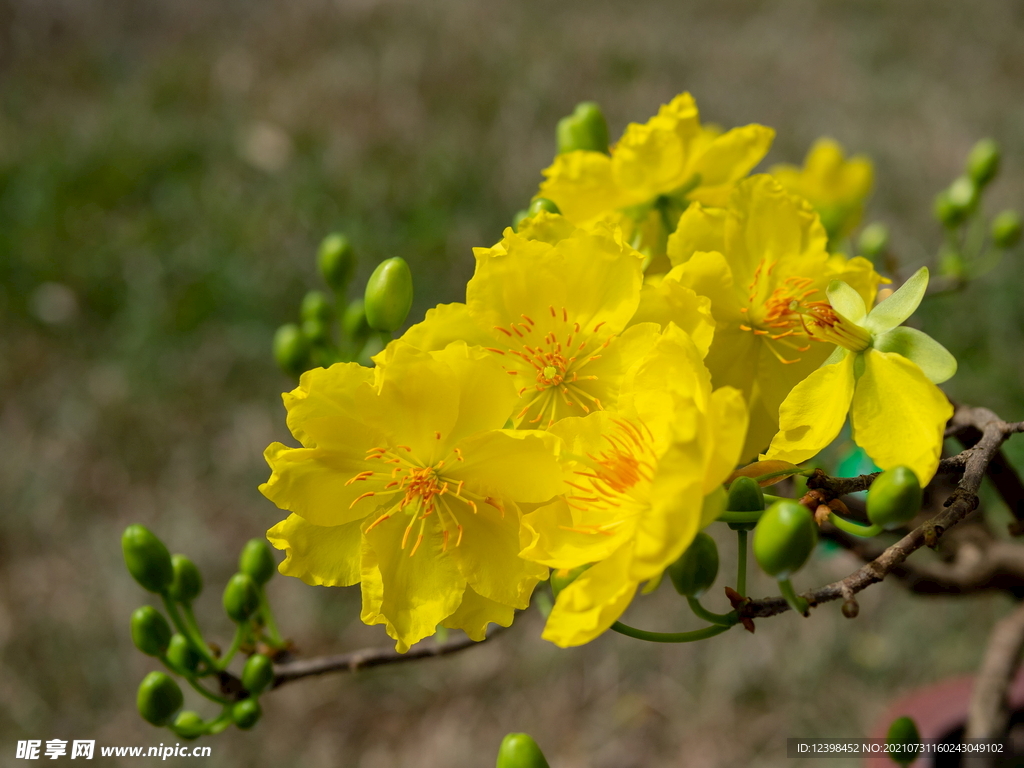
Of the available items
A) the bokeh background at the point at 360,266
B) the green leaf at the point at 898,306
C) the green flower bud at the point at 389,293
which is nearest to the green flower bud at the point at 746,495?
the green leaf at the point at 898,306

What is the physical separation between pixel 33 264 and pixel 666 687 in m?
1.85

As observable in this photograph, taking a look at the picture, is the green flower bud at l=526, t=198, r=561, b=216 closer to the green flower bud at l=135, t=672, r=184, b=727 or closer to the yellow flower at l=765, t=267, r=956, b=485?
the yellow flower at l=765, t=267, r=956, b=485

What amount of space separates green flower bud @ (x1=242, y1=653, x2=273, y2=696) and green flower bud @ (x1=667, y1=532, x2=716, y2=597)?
1.19 ft

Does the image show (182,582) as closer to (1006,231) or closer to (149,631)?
(149,631)

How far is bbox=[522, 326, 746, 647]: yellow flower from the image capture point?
0.39 meters

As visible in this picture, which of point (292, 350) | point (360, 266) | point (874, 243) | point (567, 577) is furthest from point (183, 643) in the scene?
point (360, 266)

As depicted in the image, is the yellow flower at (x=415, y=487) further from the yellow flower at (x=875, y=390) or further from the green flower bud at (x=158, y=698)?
the green flower bud at (x=158, y=698)

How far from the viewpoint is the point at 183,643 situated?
67 cm

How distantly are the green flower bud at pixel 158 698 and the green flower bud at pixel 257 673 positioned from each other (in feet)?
0.18

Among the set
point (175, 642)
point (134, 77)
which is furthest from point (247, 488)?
point (134, 77)

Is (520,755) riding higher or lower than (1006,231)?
lower

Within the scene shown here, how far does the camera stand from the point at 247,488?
6.09ft

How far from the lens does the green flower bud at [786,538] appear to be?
0.41 meters

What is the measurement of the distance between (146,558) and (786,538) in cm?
49
